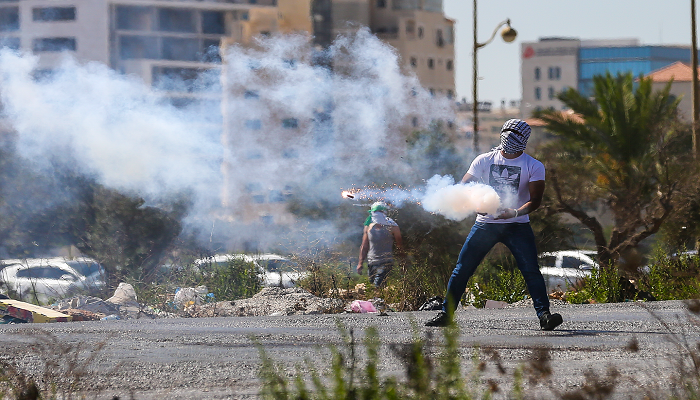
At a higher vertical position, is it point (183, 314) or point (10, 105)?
point (10, 105)

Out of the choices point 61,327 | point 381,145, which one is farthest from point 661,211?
point 61,327

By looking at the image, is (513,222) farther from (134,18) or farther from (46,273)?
(134,18)

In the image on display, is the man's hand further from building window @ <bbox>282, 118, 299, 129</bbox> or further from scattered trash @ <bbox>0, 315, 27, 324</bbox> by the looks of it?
building window @ <bbox>282, 118, 299, 129</bbox>

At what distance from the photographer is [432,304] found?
9766 mm

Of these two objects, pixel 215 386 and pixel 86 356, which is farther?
pixel 86 356

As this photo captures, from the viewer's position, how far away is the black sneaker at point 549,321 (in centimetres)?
731

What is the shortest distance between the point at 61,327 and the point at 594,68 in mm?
116360

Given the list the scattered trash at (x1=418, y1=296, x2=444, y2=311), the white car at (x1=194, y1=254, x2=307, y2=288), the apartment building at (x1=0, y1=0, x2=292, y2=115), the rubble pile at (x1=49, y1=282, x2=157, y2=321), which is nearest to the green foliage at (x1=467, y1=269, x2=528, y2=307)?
the scattered trash at (x1=418, y1=296, x2=444, y2=311)

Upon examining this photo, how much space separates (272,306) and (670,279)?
482cm

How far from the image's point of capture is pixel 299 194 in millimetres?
15117

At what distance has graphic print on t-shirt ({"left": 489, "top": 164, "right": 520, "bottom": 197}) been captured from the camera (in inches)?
291

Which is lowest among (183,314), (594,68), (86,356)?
(183,314)

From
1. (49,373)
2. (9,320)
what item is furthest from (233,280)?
(49,373)

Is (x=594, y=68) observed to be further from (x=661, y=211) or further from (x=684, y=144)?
(x=661, y=211)
